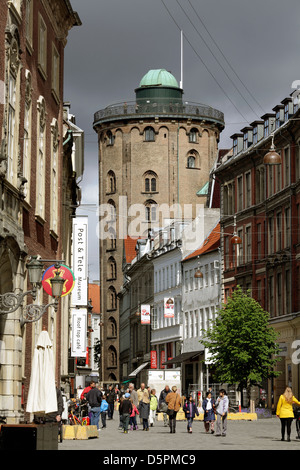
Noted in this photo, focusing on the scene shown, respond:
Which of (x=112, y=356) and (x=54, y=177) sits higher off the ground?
(x=54, y=177)

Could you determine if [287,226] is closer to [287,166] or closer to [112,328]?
[287,166]

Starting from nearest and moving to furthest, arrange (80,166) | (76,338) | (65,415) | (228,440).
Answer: (228,440) < (65,415) < (76,338) < (80,166)

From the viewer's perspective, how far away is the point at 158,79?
127250 mm

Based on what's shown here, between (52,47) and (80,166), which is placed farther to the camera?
(80,166)

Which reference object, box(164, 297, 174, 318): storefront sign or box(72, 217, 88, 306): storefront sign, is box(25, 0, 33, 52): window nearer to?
box(72, 217, 88, 306): storefront sign

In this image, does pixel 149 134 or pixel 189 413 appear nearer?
pixel 189 413

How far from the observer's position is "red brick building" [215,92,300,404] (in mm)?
65812

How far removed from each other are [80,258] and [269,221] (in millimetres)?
22054

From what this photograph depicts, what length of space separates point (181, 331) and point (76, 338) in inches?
1638

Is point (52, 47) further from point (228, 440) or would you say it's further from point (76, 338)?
point (76, 338)

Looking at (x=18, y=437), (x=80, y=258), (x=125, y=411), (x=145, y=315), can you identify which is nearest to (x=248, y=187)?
(x=145, y=315)

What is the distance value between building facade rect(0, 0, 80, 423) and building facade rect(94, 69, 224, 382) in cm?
8120
